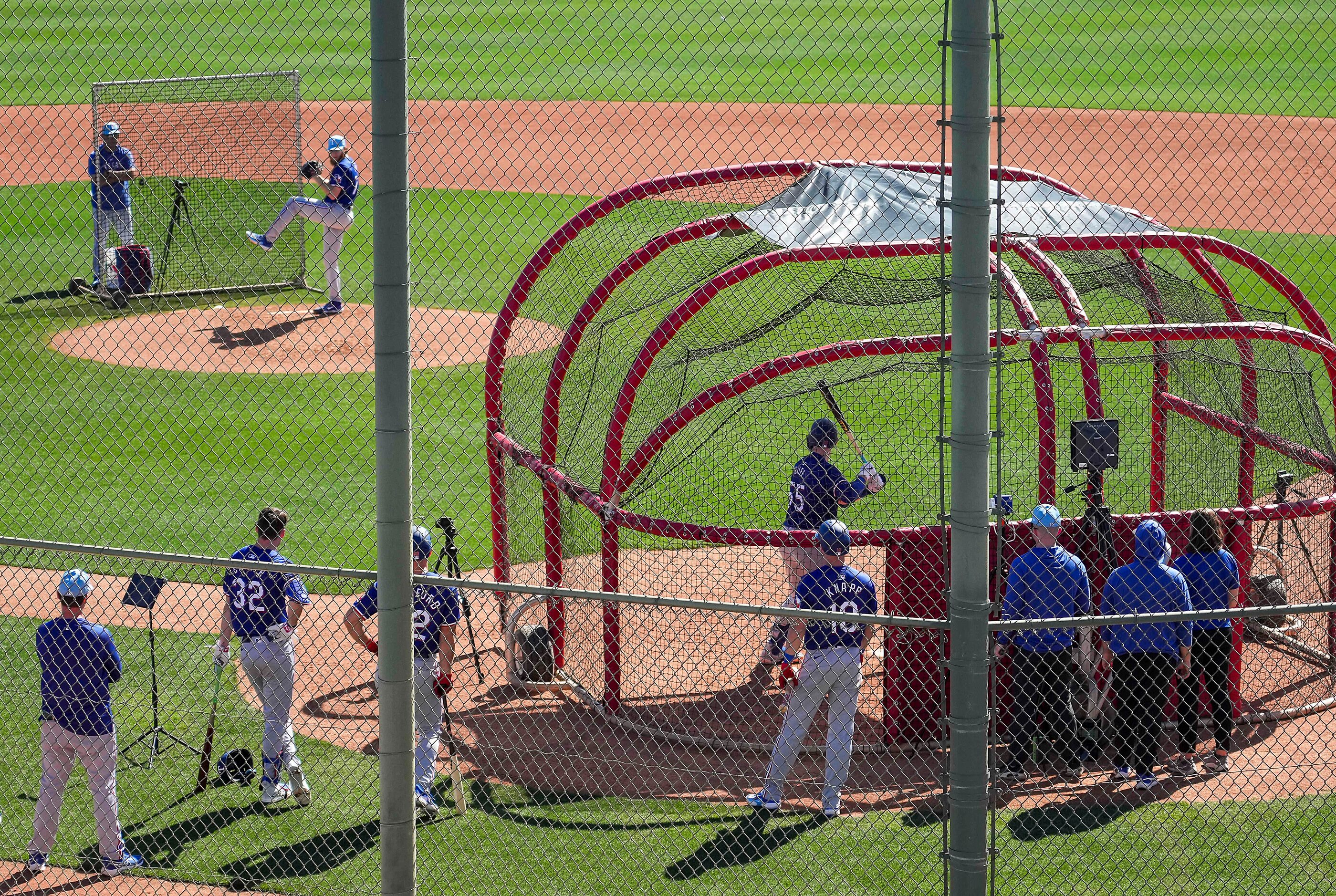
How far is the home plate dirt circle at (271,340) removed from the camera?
48.9ft

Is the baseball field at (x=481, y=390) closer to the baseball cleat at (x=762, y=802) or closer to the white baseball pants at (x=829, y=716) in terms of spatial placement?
the baseball cleat at (x=762, y=802)

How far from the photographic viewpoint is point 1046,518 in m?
7.79

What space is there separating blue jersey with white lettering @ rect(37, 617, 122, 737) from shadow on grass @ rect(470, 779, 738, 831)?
173cm

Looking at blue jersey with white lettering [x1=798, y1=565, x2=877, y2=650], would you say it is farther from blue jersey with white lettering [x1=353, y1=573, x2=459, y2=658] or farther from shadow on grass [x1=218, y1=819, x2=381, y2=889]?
shadow on grass [x1=218, y1=819, x2=381, y2=889]

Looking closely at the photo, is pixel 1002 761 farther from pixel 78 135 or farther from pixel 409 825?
pixel 78 135

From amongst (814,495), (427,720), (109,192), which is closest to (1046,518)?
(814,495)

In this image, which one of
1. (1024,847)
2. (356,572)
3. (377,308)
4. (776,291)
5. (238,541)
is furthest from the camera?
(776,291)

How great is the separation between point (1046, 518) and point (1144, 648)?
0.86m

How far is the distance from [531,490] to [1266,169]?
49.3ft

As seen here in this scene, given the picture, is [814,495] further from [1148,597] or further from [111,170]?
[111,170]

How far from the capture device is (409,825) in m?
5.20

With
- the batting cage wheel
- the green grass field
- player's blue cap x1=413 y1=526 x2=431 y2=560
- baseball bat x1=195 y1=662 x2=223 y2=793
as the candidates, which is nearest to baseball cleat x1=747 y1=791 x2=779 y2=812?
the batting cage wheel

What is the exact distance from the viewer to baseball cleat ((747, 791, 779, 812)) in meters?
7.53

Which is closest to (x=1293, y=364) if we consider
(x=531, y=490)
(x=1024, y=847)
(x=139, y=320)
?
(x=1024, y=847)
